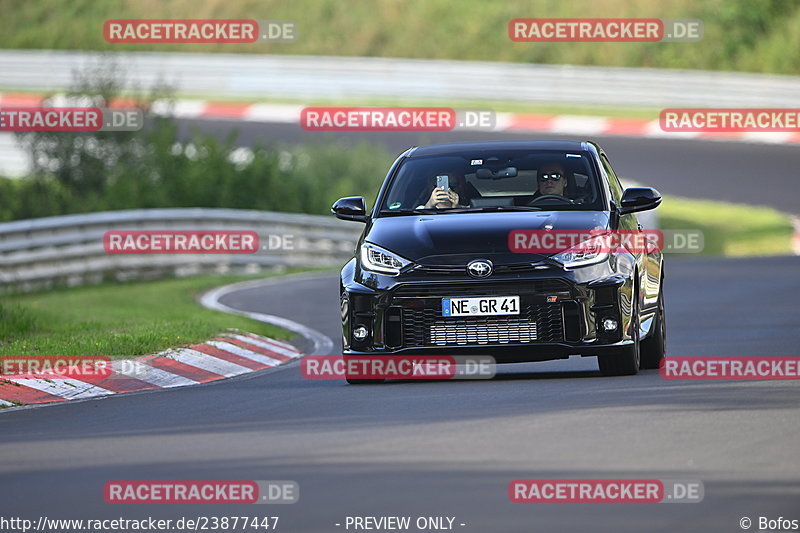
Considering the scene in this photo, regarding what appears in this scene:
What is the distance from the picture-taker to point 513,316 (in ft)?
38.1

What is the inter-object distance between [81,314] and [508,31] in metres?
33.9

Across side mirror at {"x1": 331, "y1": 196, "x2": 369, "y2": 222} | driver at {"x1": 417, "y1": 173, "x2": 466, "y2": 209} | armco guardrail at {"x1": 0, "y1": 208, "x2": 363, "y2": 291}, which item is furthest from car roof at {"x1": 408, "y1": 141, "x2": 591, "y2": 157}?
armco guardrail at {"x1": 0, "y1": 208, "x2": 363, "y2": 291}

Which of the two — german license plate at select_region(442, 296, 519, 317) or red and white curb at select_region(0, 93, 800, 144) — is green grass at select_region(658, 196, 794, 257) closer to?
red and white curb at select_region(0, 93, 800, 144)

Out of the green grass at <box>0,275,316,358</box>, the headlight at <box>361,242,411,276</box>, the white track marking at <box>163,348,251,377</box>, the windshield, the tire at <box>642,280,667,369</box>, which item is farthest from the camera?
the green grass at <box>0,275,316,358</box>

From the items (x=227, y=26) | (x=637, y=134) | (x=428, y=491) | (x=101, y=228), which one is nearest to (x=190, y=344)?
(x=428, y=491)

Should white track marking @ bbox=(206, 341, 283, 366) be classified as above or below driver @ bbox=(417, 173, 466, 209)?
below

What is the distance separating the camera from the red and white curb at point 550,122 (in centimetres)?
4000

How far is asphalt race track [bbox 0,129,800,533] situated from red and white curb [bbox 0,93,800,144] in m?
26.4

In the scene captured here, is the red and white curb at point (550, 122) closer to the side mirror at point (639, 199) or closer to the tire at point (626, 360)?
the side mirror at point (639, 199)

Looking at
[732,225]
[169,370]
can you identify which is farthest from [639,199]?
[732,225]

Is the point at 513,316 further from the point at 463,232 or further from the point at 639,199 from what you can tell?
the point at 639,199

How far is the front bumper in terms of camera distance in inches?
457

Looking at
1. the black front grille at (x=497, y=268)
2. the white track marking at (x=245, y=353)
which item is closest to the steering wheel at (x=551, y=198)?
the black front grille at (x=497, y=268)

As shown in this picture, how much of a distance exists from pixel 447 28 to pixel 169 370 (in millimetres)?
39371
